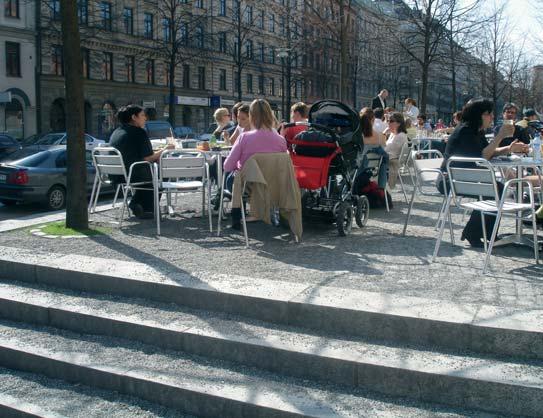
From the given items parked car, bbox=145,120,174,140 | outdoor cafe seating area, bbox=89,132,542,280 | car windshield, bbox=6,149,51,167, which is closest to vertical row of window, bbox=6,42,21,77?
parked car, bbox=145,120,174,140

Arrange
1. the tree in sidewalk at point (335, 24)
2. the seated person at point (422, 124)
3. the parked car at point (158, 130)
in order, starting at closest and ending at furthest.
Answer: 1. the tree in sidewalk at point (335, 24)
2. the seated person at point (422, 124)
3. the parked car at point (158, 130)

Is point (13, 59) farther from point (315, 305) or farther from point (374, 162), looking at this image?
point (315, 305)

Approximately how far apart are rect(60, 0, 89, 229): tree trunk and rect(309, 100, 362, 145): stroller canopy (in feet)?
9.92

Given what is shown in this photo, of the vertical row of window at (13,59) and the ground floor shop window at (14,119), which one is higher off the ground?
the vertical row of window at (13,59)

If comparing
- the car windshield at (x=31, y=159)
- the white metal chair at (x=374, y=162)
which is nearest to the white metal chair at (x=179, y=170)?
the white metal chair at (x=374, y=162)

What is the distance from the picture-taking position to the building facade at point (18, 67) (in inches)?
1502

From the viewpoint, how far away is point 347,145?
8.08 meters

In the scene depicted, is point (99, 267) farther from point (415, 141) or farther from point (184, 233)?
point (415, 141)

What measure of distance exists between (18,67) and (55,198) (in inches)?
1144

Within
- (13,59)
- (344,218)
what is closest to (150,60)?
(13,59)

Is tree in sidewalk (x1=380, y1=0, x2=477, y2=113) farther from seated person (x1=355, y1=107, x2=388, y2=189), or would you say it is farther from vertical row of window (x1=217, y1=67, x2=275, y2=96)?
vertical row of window (x1=217, y1=67, x2=275, y2=96)

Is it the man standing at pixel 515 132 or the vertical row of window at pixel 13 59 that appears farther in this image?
the vertical row of window at pixel 13 59

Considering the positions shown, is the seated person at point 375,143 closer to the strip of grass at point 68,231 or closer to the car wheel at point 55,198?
the strip of grass at point 68,231

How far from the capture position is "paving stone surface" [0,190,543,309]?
527 centimetres
